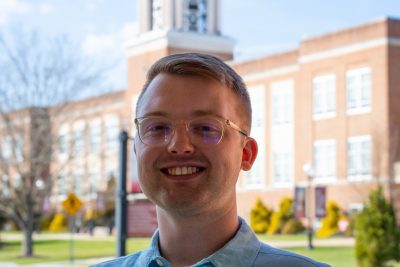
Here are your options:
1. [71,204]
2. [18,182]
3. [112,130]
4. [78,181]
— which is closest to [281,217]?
[18,182]

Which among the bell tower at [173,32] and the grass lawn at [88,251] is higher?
the bell tower at [173,32]

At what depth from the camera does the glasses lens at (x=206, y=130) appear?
1.98 m

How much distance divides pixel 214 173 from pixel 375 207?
22299 mm

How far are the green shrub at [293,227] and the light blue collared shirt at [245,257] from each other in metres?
37.8

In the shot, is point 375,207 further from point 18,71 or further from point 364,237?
point 18,71

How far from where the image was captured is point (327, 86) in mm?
44000

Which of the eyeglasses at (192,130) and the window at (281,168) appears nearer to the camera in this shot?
the eyeglasses at (192,130)

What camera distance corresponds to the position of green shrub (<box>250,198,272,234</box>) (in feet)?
139

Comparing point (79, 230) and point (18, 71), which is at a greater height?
point (18, 71)

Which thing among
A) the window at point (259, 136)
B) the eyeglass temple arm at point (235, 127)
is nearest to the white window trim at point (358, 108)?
the window at point (259, 136)

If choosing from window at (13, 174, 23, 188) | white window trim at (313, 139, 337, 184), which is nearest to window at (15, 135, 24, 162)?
window at (13, 174, 23, 188)

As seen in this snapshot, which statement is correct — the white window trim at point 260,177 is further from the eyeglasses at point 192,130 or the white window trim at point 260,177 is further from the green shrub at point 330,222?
the eyeglasses at point 192,130

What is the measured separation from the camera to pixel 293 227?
39438mm

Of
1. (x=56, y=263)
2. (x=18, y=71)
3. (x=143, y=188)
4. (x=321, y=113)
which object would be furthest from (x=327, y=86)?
(x=143, y=188)
